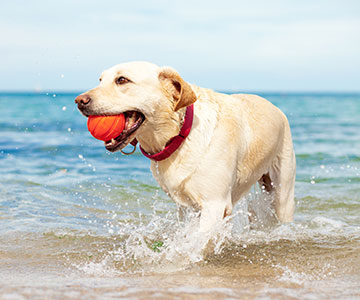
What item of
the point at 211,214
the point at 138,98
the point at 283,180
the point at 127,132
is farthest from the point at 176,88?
the point at 283,180

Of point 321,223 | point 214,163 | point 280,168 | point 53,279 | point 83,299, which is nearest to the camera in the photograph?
point 83,299

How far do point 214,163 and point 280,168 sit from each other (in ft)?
5.07

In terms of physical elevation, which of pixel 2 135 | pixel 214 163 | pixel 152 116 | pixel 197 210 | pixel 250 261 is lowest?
pixel 2 135

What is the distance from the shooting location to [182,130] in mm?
4074

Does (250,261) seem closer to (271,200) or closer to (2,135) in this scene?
(271,200)

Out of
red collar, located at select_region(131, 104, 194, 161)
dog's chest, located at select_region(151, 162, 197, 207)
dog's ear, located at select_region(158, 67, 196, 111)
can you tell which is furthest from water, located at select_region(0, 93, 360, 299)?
dog's ear, located at select_region(158, 67, 196, 111)

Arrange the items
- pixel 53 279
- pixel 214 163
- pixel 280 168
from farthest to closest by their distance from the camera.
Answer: pixel 280 168, pixel 214 163, pixel 53 279

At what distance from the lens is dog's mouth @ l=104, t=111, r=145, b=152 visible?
388 cm

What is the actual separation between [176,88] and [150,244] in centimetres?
179

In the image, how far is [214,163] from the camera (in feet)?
13.5

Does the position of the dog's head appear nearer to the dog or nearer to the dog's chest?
the dog

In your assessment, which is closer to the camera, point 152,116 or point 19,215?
point 152,116

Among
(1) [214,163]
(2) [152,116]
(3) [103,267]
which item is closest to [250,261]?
(1) [214,163]

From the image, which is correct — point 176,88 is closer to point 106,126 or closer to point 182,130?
point 182,130
